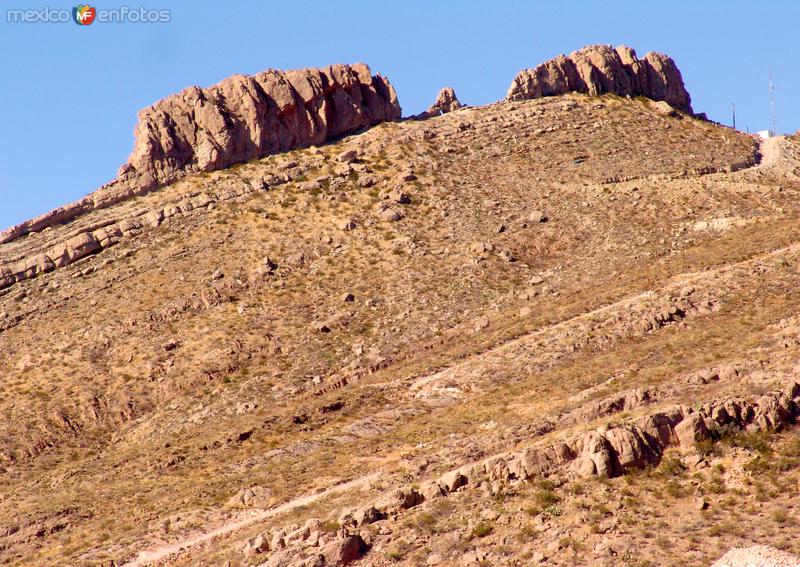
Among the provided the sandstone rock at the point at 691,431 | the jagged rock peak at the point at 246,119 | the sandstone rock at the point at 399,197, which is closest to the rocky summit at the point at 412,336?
the sandstone rock at the point at 691,431

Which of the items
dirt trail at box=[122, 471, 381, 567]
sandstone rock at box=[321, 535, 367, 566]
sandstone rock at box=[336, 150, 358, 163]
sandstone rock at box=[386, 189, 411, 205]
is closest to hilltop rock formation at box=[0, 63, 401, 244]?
sandstone rock at box=[336, 150, 358, 163]

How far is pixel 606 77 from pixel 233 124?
27.9 m

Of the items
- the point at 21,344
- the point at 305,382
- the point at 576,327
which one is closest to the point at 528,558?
the point at 576,327

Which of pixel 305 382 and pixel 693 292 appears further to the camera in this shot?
pixel 305 382

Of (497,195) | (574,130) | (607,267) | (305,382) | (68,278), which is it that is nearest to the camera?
(305,382)

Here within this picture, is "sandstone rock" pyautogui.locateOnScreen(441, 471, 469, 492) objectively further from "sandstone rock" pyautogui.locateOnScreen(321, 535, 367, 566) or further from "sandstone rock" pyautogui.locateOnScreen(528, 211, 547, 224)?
"sandstone rock" pyautogui.locateOnScreen(528, 211, 547, 224)

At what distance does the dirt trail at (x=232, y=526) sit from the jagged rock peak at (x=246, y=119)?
36.6m

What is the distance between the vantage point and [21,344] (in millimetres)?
58219

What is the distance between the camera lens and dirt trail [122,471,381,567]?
35.4 m

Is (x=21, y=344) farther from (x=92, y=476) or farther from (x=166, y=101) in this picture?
(x=166, y=101)

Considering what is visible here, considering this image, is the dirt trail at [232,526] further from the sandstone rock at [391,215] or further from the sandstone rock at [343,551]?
the sandstone rock at [391,215]

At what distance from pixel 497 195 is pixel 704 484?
40.1 m

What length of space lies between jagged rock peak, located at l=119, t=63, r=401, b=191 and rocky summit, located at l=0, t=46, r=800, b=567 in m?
0.18

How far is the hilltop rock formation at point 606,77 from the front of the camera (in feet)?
272
